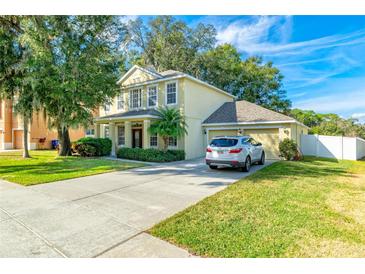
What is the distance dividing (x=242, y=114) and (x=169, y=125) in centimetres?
636

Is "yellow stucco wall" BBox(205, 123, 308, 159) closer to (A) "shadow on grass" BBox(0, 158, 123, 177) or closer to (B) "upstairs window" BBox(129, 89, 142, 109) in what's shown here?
(B) "upstairs window" BBox(129, 89, 142, 109)

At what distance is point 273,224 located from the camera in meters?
3.93

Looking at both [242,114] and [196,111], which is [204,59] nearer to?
[242,114]

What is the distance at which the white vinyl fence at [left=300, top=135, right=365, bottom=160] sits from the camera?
1600 centimetres

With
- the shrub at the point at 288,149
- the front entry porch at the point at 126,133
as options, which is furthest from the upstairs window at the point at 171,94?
the shrub at the point at 288,149

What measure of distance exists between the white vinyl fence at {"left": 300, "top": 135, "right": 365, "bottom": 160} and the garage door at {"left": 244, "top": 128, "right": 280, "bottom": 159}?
4572 millimetres

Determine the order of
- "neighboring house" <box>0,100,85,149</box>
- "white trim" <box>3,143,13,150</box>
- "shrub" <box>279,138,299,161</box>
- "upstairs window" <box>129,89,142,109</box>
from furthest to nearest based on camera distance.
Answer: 1. "white trim" <box>3,143,13,150</box>
2. "neighboring house" <box>0,100,85,149</box>
3. "upstairs window" <box>129,89,142,109</box>
4. "shrub" <box>279,138,299,161</box>

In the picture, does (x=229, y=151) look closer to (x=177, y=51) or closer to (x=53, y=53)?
(x=53, y=53)

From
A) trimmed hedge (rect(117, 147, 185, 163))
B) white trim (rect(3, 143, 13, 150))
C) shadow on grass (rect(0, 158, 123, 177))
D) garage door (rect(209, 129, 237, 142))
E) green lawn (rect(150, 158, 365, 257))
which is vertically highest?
garage door (rect(209, 129, 237, 142))

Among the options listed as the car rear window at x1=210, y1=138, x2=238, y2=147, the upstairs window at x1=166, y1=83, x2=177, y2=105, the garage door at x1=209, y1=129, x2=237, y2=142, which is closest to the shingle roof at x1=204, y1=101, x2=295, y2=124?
the garage door at x1=209, y1=129, x2=237, y2=142

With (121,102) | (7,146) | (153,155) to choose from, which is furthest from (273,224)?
(7,146)

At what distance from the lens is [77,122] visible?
13.4 m
